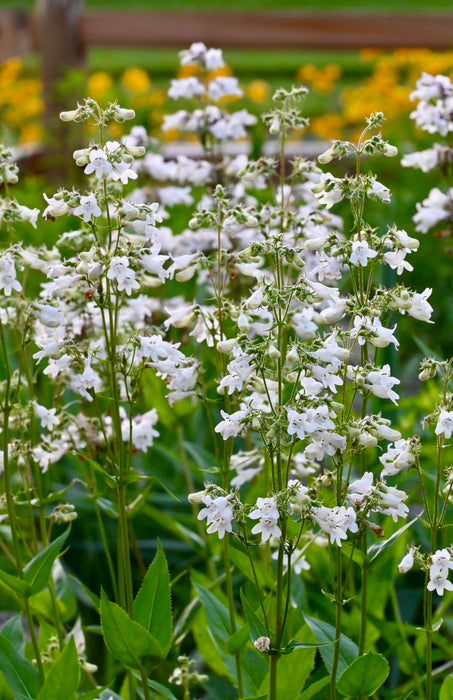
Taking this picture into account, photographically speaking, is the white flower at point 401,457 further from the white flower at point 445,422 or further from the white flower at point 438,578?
the white flower at point 438,578

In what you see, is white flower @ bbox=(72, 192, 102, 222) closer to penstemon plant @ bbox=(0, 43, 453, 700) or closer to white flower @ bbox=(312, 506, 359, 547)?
penstemon plant @ bbox=(0, 43, 453, 700)

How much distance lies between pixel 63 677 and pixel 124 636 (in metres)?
0.16

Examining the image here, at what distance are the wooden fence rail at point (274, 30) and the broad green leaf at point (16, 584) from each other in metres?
6.93

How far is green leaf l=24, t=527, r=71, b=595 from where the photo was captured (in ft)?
7.83

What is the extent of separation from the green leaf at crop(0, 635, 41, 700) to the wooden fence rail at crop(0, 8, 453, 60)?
22.8ft

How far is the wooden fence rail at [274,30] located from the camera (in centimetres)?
860

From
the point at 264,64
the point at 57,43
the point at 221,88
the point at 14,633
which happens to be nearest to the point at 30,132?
the point at 57,43

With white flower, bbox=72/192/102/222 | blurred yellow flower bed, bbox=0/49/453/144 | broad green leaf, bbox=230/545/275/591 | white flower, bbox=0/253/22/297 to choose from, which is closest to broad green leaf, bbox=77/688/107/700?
broad green leaf, bbox=230/545/275/591

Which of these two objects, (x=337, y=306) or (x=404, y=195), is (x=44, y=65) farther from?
(x=337, y=306)

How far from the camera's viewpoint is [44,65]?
335 inches

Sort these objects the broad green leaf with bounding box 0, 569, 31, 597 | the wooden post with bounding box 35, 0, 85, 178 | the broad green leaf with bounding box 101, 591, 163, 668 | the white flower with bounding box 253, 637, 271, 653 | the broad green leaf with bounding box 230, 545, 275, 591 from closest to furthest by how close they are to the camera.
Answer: the white flower with bounding box 253, 637, 271, 653 → the broad green leaf with bounding box 101, 591, 163, 668 → the broad green leaf with bounding box 0, 569, 31, 597 → the broad green leaf with bounding box 230, 545, 275, 591 → the wooden post with bounding box 35, 0, 85, 178

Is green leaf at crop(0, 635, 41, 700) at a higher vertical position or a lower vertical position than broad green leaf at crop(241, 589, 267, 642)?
lower

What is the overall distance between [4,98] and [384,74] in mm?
3411

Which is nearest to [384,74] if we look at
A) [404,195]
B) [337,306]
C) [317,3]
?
[404,195]
